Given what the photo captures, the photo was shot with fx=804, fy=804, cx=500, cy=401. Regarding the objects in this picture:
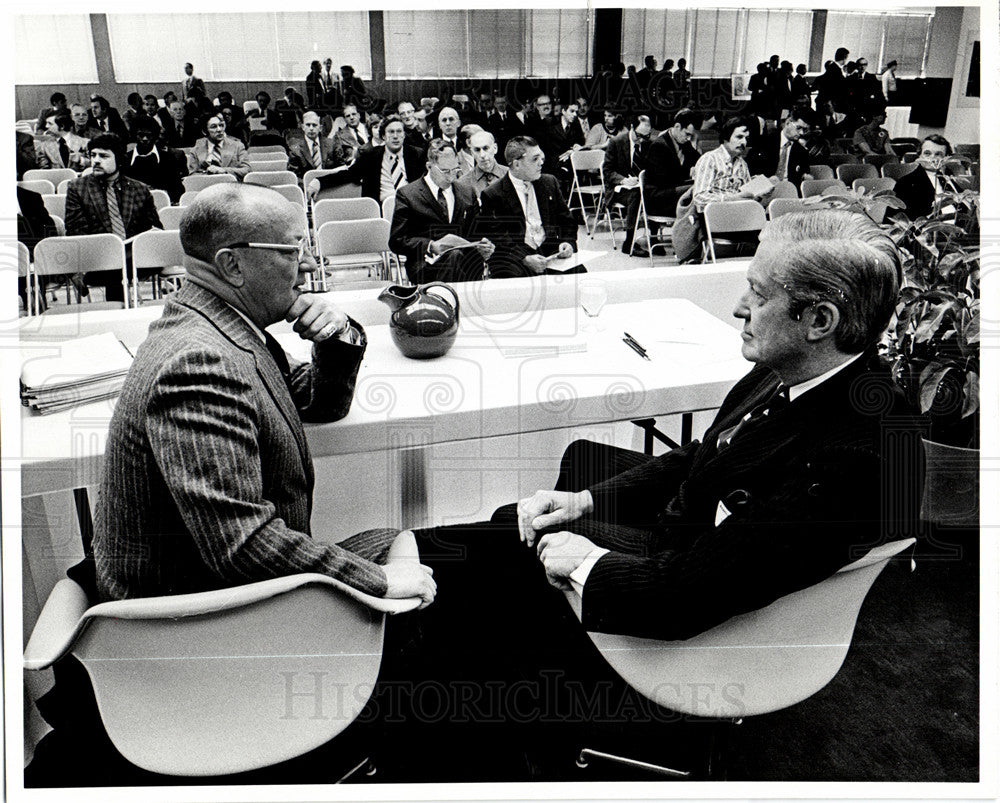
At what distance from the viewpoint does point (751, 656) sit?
55.4 inches

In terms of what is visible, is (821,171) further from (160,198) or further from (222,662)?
(222,662)

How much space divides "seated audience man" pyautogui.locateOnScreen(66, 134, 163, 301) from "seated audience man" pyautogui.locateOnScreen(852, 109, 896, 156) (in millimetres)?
4488

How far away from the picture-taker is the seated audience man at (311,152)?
16.2 ft

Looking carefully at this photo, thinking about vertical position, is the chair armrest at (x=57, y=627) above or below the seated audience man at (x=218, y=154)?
below

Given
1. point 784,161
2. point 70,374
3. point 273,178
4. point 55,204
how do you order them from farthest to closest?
1. point 784,161
2. point 273,178
3. point 55,204
4. point 70,374

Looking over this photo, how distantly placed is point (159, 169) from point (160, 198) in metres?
0.15

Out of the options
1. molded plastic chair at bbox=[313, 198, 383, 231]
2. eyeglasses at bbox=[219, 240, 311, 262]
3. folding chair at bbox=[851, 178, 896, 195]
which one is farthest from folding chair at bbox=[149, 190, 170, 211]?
folding chair at bbox=[851, 178, 896, 195]

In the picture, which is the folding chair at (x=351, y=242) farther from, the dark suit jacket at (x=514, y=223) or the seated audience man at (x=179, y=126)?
the seated audience man at (x=179, y=126)

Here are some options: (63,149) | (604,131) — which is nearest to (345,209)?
(63,149)

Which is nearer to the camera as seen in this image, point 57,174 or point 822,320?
point 822,320

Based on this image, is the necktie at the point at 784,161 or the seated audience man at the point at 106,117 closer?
the seated audience man at the point at 106,117

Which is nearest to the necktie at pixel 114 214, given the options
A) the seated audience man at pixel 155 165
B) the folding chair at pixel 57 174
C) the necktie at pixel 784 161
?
the seated audience man at pixel 155 165

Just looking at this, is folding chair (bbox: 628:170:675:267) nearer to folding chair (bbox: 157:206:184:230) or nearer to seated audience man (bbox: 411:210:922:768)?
folding chair (bbox: 157:206:184:230)

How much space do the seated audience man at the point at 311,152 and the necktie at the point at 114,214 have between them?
1.26m
